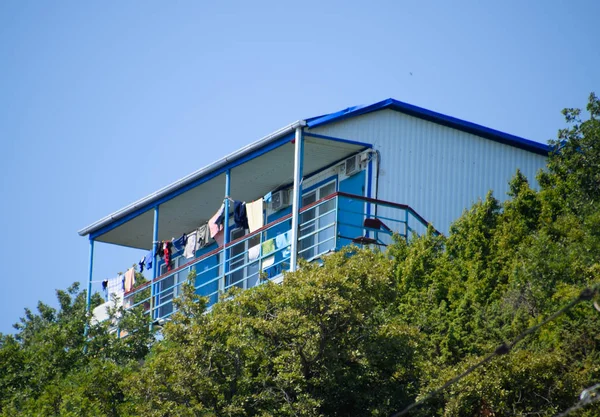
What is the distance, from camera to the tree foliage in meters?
13.1

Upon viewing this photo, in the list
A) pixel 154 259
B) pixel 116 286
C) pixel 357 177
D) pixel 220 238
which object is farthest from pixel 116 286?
pixel 357 177

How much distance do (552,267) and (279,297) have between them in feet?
13.4

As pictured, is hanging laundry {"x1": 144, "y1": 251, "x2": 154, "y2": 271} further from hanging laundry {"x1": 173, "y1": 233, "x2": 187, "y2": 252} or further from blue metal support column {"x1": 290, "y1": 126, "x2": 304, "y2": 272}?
blue metal support column {"x1": 290, "y1": 126, "x2": 304, "y2": 272}

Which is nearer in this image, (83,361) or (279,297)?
(279,297)

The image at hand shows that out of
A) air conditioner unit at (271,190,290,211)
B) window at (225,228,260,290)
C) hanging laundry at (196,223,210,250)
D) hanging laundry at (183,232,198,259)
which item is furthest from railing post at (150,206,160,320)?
air conditioner unit at (271,190,290,211)

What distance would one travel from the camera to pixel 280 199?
2403 cm

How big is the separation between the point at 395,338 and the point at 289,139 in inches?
271

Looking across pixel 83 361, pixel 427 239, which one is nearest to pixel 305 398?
pixel 427 239

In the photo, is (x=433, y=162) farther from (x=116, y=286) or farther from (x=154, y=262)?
(x=116, y=286)

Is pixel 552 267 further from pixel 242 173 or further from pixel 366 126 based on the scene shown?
pixel 242 173

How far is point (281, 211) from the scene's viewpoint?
24.5m

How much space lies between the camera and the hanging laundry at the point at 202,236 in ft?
82.4

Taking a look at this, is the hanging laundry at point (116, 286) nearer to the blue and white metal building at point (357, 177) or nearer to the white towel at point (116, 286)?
the white towel at point (116, 286)

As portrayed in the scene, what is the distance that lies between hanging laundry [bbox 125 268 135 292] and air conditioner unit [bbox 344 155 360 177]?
8.07 metres
